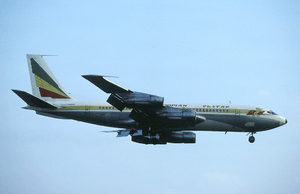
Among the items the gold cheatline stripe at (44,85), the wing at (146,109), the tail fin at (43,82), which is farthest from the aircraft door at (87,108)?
the wing at (146,109)

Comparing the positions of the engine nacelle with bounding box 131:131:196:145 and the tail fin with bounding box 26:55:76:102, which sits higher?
the tail fin with bounding box 26:55:76:102

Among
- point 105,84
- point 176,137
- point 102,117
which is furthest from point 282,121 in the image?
point 105,84

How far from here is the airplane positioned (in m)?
41.1

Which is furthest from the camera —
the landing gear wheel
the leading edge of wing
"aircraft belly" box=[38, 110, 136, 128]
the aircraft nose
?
the landing gear wheel

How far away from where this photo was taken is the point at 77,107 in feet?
149

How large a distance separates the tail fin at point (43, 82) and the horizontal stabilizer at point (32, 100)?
3100 mm

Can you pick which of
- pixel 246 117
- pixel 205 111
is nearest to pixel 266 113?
pixel 246 117

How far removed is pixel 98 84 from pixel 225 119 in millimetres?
16750

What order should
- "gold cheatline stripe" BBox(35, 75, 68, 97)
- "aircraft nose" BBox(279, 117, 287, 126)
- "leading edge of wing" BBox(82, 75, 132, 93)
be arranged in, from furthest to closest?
"gold cheatline stripe" BBox(35, 75, 68, 97) < "aircraft nose" BBox(279, 117, 287, 126) < "leading edge of wing" BBox(82, 75, 132, 93)

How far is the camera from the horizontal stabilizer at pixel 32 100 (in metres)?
39.3

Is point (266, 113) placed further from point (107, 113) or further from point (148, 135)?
point (107, 113)

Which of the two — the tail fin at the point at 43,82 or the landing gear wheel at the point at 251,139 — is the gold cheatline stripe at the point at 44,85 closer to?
the tail fin at the point at 43,82

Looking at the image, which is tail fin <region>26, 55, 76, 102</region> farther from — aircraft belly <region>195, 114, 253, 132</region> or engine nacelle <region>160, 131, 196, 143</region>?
aircraft belly <region>195, 114, 253, 132</region>

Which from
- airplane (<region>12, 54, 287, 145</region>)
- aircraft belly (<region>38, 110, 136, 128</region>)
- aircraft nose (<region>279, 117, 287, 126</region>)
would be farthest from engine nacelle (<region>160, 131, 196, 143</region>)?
aircraft nose (<region>279, 117, 287, 126</region>)
